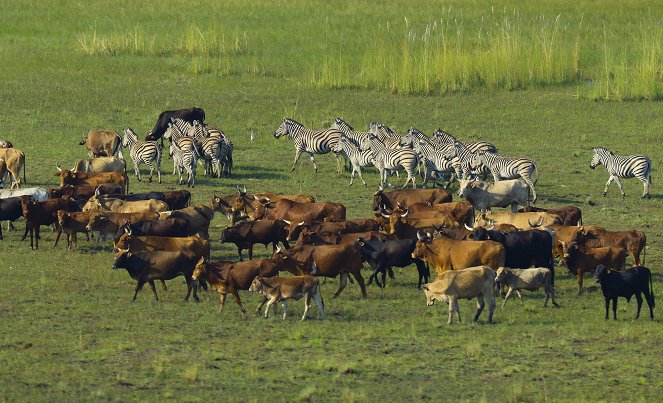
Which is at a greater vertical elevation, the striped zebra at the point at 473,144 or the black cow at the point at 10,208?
the striped zebra at the point at 473,144

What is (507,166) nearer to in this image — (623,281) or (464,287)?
(623,281)

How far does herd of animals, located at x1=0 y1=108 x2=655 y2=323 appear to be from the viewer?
64.8ft

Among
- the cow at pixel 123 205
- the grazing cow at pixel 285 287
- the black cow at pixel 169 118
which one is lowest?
the grazing cow at pixel 285 287

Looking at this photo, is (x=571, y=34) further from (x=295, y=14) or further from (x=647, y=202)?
(x=647, y=202)

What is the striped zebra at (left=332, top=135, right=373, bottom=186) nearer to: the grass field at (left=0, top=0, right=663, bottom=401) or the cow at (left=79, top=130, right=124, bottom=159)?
the grass field at (left=0, top=0, right=663, bottom=401)

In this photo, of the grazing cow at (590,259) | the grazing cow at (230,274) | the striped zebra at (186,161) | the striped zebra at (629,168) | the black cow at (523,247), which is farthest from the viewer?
the striped zebra at (186,161)

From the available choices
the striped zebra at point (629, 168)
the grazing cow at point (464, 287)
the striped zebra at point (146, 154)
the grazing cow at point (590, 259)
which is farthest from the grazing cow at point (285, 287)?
the striped zebra at point (629, 168)

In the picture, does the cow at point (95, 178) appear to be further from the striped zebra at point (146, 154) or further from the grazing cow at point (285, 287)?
the grazing cow at point (285, 287)

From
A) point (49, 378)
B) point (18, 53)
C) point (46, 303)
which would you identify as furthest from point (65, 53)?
point (49, 378)

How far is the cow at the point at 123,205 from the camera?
81.8ft

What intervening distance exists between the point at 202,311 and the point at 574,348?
5.41 metres

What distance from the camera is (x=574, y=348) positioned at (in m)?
18.1

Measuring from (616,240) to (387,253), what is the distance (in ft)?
13.1

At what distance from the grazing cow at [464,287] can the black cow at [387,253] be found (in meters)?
2.12
